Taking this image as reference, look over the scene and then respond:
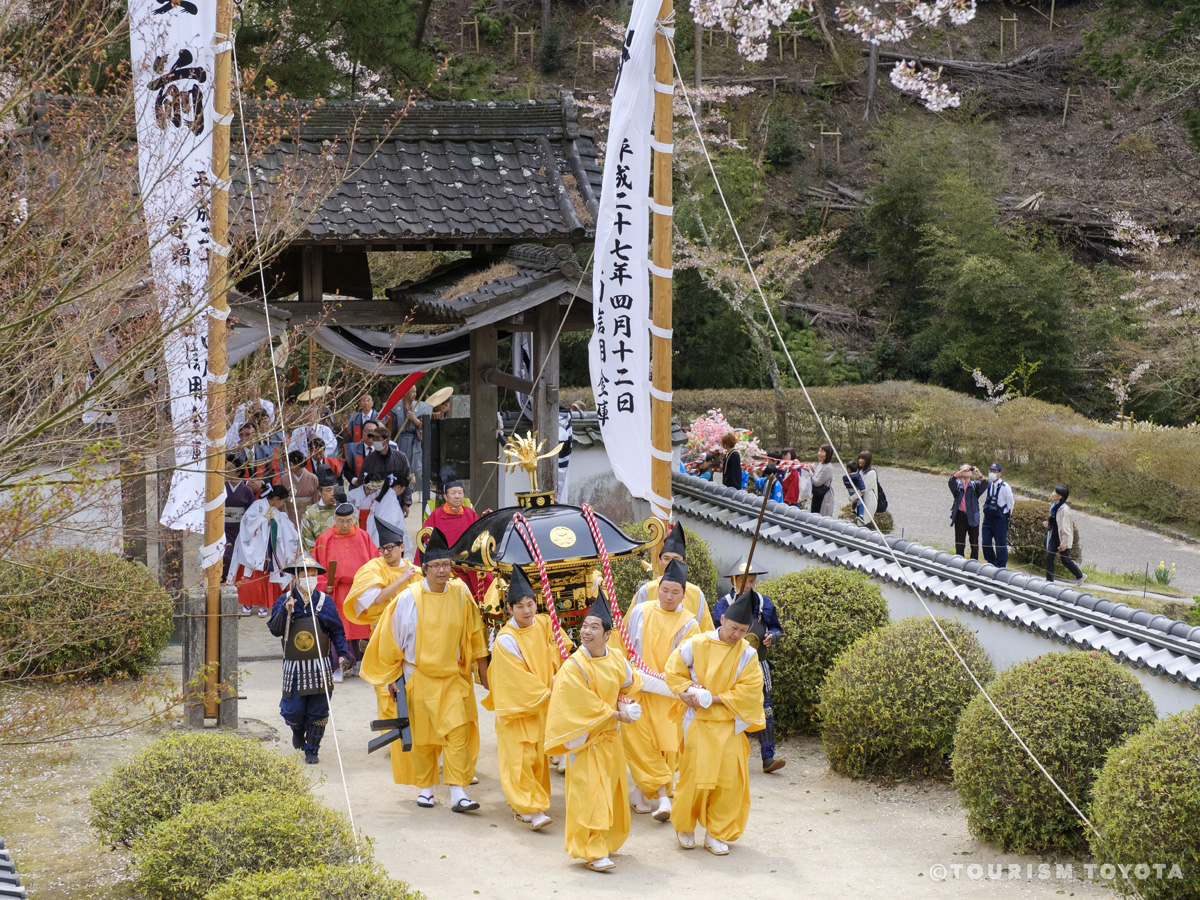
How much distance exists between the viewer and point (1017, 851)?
21.9 ft

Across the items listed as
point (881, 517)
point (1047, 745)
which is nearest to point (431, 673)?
point (1047, 745)

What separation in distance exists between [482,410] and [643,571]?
107 inches

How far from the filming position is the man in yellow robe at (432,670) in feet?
25.0

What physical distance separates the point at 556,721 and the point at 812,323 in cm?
2976

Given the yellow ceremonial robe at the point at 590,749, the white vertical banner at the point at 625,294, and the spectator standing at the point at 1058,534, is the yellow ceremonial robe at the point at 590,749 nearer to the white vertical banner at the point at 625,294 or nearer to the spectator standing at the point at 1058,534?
the white vertical banner at the point at 625,294

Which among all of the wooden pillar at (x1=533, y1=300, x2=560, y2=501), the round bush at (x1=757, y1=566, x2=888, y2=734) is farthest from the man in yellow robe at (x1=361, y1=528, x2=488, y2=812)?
the wooden pillar at (x1=533, y1=300, x2=560, y2=501)

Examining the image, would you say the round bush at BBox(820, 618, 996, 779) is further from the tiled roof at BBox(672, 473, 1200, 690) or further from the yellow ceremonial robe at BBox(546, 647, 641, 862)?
the yellow ceremonial robe at BBox(546, 647, 641, 862)

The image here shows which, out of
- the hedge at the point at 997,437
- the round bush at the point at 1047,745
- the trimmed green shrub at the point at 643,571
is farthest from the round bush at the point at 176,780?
the hedge at the point at 997,437

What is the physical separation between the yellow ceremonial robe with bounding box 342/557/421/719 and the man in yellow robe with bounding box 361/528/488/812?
341mm

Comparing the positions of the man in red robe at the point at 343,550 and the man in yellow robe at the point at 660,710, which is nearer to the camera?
the man in yellow robe at the point at 660,710

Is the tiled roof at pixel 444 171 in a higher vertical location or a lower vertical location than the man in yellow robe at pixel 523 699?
higher

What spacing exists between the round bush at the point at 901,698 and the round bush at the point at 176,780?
363 centimetres

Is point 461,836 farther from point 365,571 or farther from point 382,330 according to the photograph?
point 382,330

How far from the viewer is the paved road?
16375 mm
